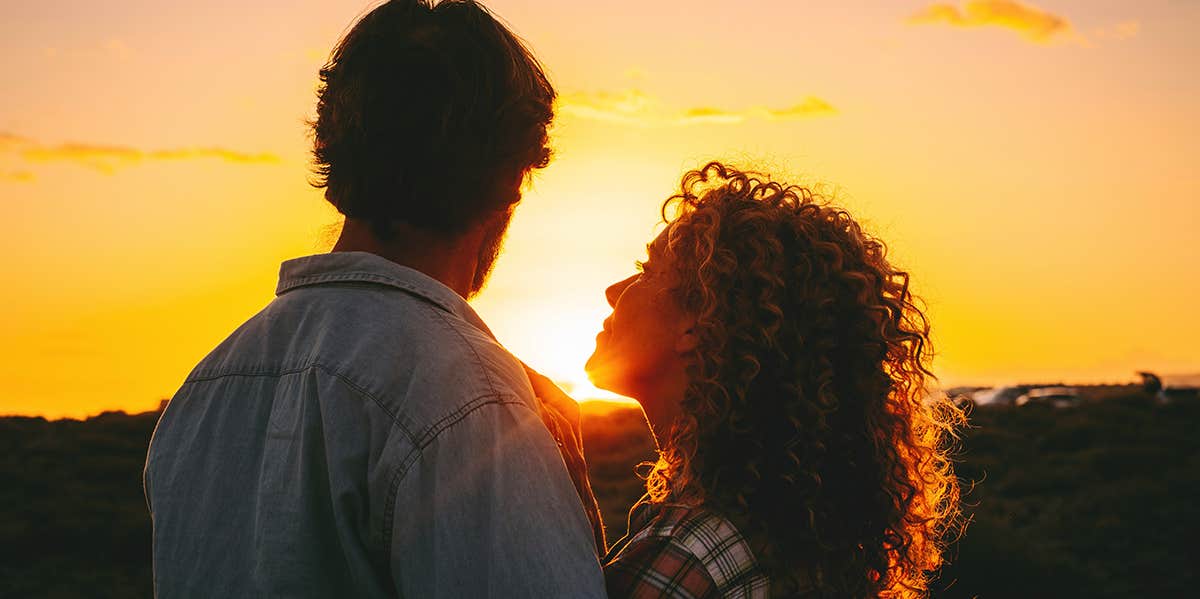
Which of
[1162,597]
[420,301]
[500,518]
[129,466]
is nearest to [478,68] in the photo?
[420,301]

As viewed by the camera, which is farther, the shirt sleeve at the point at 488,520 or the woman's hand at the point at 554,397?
Result: the woman's hand at the point at 554,397

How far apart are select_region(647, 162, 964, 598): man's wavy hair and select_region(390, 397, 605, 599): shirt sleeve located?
91 centimetres

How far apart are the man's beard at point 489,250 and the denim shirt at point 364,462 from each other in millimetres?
320

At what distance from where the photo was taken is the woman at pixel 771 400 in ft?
7.50

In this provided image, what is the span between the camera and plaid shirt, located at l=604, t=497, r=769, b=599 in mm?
2105

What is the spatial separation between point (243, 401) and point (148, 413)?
79.7ft

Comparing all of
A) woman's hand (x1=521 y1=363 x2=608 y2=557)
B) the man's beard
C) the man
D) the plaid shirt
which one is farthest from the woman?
the man's beard

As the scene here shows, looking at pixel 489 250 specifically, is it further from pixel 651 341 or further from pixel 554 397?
pixel 651 341

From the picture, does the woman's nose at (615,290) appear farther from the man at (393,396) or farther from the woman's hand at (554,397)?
the woman's hand at (554,397)

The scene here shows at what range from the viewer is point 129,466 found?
56.6 ft

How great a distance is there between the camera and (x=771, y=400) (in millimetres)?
2527

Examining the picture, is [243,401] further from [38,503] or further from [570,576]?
[38,503]

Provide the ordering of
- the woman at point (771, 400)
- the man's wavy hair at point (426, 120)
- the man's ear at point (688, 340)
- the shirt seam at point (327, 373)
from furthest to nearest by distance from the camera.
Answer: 1. the man's ear at point (688, 340)
2. the woman at point (771, 400)
3. the man's wavy hair at point (426, 120)
4. the shirt seam at point (327, 373)

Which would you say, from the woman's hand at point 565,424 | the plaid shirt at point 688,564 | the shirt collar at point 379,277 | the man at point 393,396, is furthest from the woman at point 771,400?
A: the shirt collar at point 379,277
